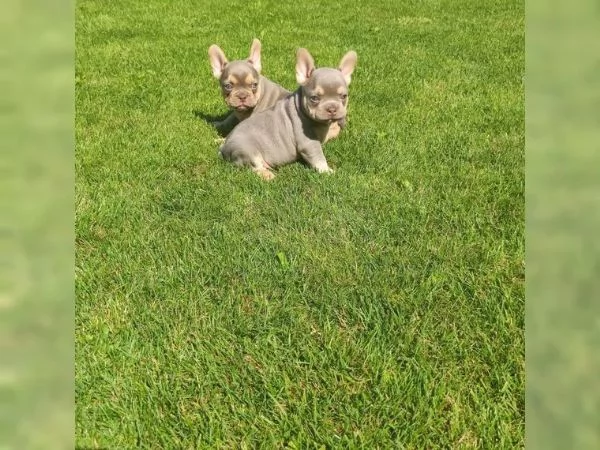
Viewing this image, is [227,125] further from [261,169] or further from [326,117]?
[326,117]

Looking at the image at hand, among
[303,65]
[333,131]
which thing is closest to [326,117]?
[303,65]

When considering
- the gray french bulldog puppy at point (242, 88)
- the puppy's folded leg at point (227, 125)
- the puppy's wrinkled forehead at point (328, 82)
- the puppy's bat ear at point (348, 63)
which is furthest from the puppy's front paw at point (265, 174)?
the puppy's folded leg at point (227, 125)

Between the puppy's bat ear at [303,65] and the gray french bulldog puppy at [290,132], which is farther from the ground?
the puppy's bat ear at [303,65]

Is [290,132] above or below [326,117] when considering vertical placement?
below

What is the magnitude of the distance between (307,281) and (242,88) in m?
3.04

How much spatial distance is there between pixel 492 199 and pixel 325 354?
235cm

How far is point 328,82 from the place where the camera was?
17.4 ft

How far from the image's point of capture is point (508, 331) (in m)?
3.30

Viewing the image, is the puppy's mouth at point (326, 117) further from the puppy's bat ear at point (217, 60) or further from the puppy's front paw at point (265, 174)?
the puppy's bat ear at point (217, 60)

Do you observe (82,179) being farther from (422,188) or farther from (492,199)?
(492,199)

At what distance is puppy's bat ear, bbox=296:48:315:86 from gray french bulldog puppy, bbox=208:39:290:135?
2.54ft

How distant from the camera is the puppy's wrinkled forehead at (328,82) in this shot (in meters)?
5.30

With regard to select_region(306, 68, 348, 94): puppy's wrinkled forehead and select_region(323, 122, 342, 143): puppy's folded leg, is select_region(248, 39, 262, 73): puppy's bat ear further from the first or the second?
select_region(306, 68, 348, 94): puppy's wrinkled forehead
